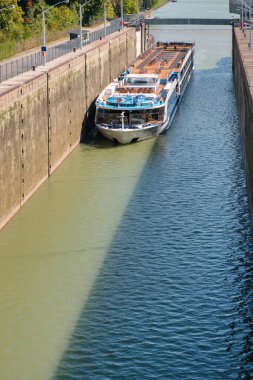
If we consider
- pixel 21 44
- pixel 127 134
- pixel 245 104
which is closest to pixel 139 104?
pixel 127 134

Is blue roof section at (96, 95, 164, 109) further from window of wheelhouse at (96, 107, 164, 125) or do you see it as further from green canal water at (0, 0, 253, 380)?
green canal water at (0, 0, 253, 380)

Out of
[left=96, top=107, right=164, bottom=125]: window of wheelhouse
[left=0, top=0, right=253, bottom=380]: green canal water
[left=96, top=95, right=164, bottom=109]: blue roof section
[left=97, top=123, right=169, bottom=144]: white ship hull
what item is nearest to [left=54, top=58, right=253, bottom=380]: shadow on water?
[left=0, top=0, right=253, bottom=380]: green canal water

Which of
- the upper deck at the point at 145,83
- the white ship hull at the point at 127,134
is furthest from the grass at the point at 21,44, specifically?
the white ship hull at the point at 127,134

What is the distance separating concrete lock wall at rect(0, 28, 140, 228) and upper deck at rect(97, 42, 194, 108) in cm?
198

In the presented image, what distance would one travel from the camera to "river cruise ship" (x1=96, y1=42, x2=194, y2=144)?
56219 mm

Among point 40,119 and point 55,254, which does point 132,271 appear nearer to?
point 55,254

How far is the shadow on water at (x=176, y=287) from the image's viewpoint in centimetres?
2644

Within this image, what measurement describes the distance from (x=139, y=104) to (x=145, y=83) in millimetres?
8977

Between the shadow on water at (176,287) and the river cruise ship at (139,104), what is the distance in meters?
5.38

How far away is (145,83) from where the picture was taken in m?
66.1

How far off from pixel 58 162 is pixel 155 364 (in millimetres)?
26224

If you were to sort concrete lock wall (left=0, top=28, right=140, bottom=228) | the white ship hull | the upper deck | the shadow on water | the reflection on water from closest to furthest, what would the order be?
1. the shadow on water
2. the reflection on water
3. concrete lock wall (left=0, top=28, right=140, bottom=228)
4. the white ship hull
5. the upper deck

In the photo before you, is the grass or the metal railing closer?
the metal railing

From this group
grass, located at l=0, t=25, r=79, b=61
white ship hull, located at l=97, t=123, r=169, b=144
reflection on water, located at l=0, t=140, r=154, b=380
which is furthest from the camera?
grass, located at l=0, t=25, r=79, b=61
